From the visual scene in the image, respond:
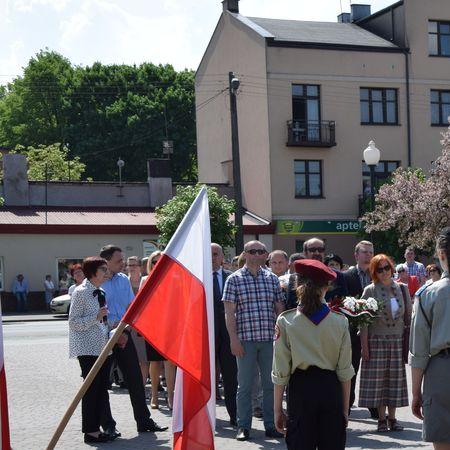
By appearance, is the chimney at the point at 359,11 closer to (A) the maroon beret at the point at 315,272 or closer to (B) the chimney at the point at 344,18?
(B) the chimney at the point at 344,18

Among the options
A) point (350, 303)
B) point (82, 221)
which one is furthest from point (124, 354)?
point (82, 221)

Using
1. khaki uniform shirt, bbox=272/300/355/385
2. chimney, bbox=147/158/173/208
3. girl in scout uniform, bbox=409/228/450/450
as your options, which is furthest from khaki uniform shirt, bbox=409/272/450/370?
chimney, bbox=147/158/173/208

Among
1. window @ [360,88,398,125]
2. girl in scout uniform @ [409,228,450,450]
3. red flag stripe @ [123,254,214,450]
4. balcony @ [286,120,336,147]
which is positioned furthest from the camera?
window @ [360,88,398,125]

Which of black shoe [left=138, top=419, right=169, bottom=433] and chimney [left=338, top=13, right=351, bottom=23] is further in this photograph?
chimney [left=338, top=13, right=351, bottom=23]

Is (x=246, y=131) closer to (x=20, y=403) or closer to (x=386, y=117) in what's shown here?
(x=386, y=117)

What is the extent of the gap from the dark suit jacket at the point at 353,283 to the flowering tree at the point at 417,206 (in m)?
21.9

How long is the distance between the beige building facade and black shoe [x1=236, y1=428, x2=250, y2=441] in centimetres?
3200

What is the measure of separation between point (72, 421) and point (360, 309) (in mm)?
3600

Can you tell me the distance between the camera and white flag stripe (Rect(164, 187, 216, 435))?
5402 millimetres

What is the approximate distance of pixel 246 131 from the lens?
142ft

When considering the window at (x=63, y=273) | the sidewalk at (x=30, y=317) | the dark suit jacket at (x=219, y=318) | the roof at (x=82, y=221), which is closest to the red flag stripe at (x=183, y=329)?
the dark suit jacket at (x=219, y=318)

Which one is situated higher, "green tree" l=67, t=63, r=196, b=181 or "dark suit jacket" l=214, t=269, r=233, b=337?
"green tree" l=67, t=63, r=196, b=181

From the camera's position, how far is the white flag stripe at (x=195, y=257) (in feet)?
17.7

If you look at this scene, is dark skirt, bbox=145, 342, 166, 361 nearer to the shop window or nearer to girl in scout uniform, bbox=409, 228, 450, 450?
girl in scout uniform, bbox=409, 228, 450, 450
